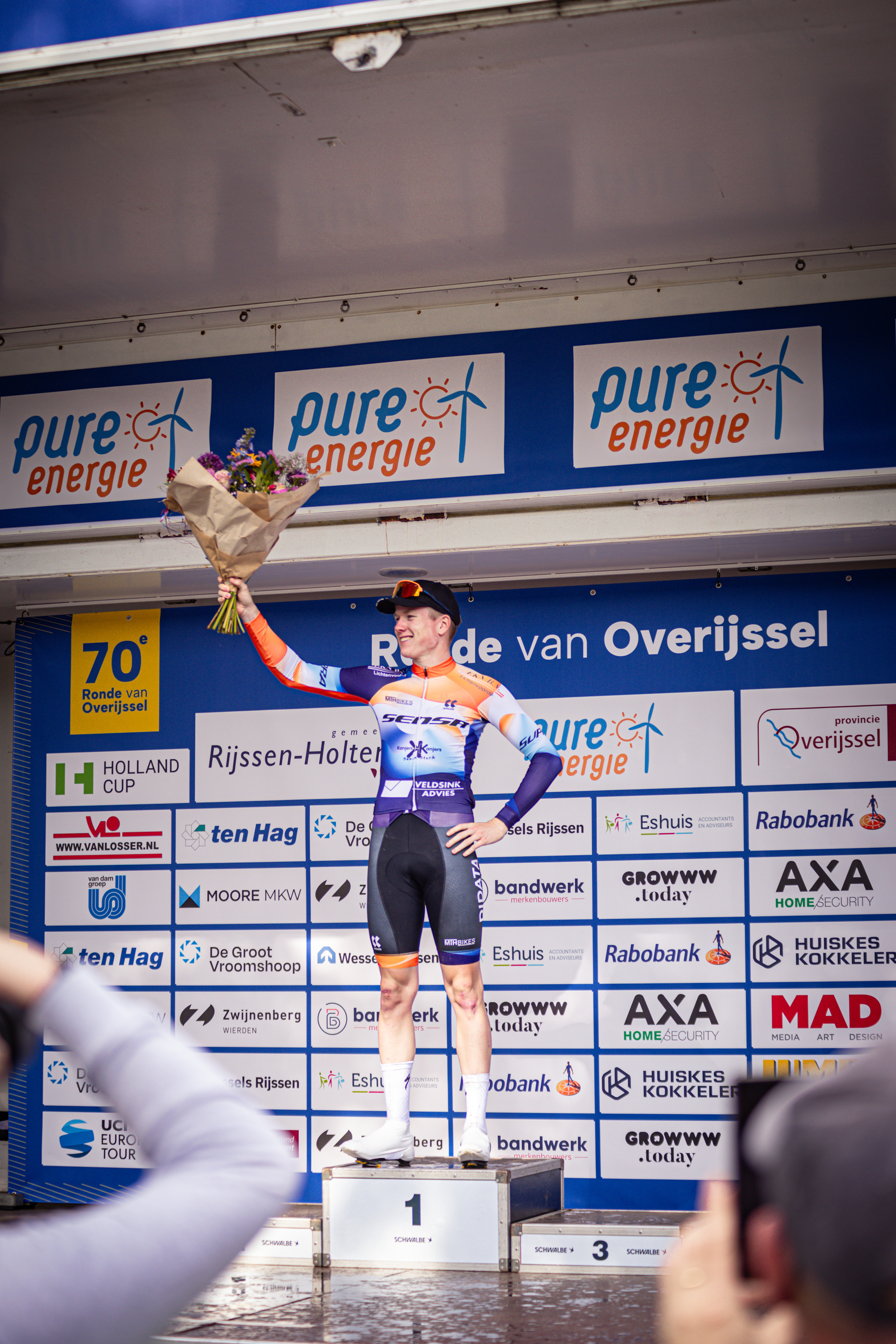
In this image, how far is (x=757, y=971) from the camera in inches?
237

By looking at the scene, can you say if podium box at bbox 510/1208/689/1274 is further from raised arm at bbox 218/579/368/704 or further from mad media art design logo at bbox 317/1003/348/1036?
raised arm at bbox 218/579/368/704

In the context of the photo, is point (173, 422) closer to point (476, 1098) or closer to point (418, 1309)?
point (476, 1098)

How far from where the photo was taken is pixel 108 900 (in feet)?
22.6

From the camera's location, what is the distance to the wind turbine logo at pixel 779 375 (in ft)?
19.0

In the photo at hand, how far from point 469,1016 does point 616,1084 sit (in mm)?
836

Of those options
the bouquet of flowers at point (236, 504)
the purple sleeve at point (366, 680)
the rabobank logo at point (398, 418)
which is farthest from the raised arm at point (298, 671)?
the rabobank logo at point (398, 418)

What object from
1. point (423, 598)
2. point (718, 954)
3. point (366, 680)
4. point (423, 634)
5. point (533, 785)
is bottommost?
point (718, 954)

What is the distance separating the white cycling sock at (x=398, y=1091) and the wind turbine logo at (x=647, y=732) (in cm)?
166

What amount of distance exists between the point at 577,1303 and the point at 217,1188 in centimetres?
426

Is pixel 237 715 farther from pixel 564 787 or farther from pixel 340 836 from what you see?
pixel 564 787

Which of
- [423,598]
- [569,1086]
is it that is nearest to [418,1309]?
[569,1086]

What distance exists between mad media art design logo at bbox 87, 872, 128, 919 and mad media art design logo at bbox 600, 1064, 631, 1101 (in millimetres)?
2478

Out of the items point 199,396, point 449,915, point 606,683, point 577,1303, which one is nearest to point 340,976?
point 449,915

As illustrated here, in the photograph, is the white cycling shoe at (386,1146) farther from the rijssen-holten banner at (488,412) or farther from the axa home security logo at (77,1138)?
the rijssen-holten banner at (488,412)
